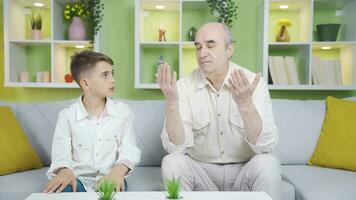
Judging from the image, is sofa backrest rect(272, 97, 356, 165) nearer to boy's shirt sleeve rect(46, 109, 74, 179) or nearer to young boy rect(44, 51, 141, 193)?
young boy rect(44, 51, 141, 193)

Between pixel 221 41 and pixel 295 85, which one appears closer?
pixel 221 41

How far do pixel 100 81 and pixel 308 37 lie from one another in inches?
67.7

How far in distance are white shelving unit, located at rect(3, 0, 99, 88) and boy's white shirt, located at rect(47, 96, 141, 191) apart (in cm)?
118

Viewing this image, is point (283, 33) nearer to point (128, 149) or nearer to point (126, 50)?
point (126, 50)

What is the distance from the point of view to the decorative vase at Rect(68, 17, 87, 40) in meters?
3.06

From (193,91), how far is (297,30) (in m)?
1.53

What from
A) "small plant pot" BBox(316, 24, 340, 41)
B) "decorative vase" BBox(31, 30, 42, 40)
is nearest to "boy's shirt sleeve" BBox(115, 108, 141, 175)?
"decorative vase" BBox(31, 30, 42, 40)

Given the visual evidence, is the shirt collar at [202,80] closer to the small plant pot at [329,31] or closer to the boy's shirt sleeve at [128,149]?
the boy's shirt sleeve at [128,149]

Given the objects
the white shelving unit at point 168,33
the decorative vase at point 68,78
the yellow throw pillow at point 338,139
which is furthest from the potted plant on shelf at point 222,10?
the decorative vase at point 68,78

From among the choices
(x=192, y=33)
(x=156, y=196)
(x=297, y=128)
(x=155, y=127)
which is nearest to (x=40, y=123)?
(x=155, y=127)

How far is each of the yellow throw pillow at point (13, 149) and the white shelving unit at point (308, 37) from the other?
1.69 metres

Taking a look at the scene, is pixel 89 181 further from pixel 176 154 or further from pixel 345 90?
pixel 345 90

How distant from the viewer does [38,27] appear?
3.12 metres

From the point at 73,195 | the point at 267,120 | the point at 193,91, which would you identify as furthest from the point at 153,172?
the point at 73,195
